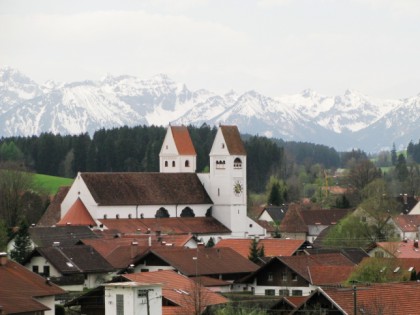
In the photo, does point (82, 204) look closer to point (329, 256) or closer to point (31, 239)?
point (31, 239)

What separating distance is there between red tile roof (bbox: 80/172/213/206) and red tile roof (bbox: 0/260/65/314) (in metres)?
52.1

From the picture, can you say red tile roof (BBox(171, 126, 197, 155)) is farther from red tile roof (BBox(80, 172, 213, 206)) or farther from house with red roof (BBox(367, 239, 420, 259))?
house with red roof (BBox(367, 239, 420, 259))

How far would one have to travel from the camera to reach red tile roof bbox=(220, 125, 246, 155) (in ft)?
358

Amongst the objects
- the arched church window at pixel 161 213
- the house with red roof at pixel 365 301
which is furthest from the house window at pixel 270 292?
the arched church window at pixel 161 213

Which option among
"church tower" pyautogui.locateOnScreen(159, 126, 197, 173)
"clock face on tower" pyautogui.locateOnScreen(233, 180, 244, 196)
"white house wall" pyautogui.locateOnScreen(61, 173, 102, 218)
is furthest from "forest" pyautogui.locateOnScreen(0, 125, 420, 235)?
Answer: "white house wall" pyautogui.locateOnScreen(61, 173, 102, 218)

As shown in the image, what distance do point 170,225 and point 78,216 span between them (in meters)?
7.36

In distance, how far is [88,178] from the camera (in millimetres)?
102250

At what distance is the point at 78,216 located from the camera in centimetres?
9738

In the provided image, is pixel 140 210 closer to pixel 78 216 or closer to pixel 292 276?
pixel 78 216

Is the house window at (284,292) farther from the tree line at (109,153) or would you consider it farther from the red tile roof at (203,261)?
the tree line at (109,153)

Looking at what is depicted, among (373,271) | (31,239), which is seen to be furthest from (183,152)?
(373,271)

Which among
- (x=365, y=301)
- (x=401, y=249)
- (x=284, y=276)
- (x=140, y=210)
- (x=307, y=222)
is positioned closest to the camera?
(x=365, y=301)

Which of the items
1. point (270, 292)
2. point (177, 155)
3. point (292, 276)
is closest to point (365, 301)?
point (292, 276)

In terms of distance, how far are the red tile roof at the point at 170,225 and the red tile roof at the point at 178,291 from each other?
130ft
